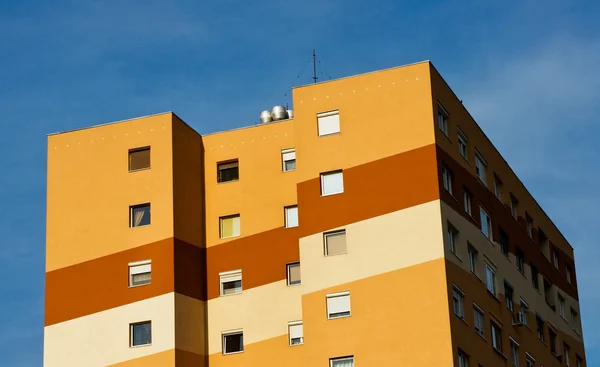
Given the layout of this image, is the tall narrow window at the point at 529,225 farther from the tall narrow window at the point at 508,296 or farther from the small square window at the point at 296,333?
the small square window at the point at 296,333

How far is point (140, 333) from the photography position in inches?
2210

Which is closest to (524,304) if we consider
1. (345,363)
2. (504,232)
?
(504,232)

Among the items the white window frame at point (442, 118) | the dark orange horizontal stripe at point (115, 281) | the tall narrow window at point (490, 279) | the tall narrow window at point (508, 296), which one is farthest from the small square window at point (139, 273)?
the tall narrow window at point (508, 296)

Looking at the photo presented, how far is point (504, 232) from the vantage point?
6500cm

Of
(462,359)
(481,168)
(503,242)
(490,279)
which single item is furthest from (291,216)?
(503,242)

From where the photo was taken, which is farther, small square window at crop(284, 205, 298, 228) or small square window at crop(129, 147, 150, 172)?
small square window at crop(284, 205, 298, 228)

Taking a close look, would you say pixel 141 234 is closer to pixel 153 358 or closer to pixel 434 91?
pixel 153 358

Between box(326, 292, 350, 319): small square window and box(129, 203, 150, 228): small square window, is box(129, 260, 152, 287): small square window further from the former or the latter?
box(326, 292, 350, 319): small square window

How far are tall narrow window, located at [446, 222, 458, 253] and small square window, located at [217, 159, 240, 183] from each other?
33.1 ft

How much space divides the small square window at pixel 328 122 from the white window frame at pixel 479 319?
9208 mm

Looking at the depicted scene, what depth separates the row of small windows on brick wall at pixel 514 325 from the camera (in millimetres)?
54938

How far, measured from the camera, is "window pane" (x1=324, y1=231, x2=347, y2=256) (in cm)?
5531

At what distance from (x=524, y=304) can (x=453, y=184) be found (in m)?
11.0

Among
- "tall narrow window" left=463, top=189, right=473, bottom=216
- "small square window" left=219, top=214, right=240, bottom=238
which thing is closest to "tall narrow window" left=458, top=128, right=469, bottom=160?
"tall narrow window" left=463, top=189, right=473, bottom=216
